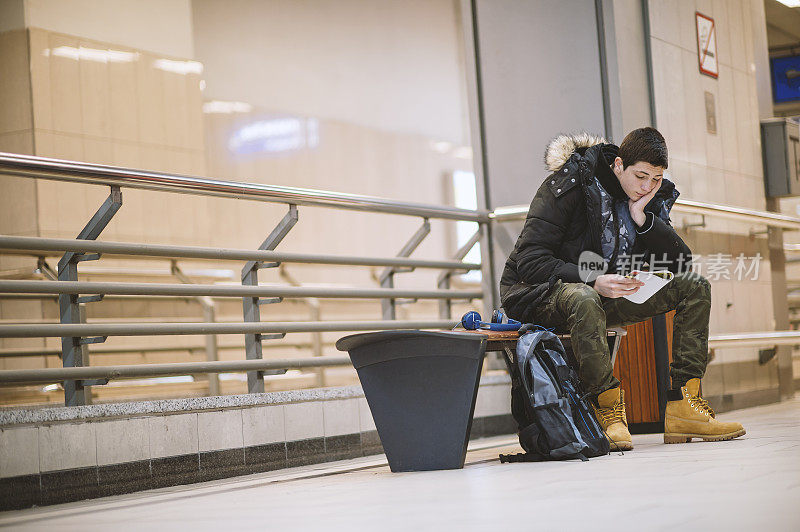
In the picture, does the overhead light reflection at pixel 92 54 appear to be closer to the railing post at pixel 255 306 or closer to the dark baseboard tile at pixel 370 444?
the railing post at pixel 255 306

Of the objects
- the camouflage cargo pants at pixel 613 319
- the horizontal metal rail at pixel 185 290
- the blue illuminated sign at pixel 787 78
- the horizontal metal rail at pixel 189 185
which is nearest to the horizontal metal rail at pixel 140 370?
the horizontal metal rail at pixel 185 290

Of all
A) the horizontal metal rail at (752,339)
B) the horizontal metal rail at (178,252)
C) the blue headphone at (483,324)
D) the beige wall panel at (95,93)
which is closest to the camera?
the horizontal metal rail at (178,252)

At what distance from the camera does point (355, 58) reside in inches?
438

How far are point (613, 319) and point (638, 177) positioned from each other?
23.9 inches

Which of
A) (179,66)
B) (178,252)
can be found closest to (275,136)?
(179,66)

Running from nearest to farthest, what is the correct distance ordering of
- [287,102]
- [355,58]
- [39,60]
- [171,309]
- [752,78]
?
[752,78] → [39,60] → [171,309] → [287,102] → [355,58]

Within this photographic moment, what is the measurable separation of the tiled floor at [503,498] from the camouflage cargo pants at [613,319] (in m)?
0.31

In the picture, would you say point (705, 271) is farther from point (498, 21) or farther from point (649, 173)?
point (649, 173)

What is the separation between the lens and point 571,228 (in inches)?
162

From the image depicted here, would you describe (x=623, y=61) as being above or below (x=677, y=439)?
above

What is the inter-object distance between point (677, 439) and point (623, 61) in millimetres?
2308

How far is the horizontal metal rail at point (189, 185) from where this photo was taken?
11.4 feet

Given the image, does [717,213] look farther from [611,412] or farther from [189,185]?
[189,185]

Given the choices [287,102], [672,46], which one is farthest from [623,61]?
[287,102]
